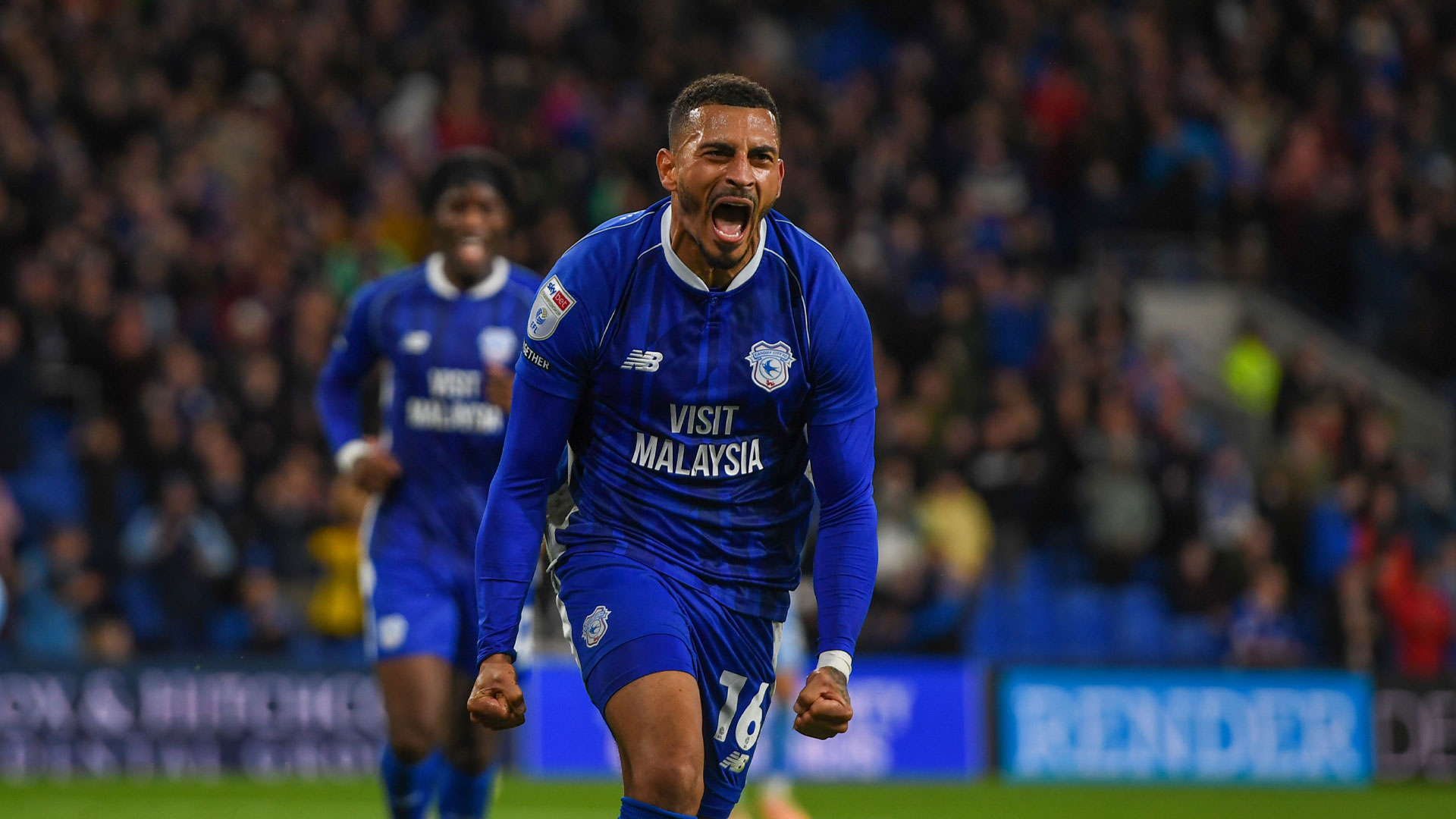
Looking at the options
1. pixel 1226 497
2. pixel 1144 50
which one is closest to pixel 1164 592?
pixel 1226 497

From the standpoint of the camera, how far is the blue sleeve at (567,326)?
16.3 ft

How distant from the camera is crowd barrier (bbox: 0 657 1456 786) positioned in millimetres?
14117

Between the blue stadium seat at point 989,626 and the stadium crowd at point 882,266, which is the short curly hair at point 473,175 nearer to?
the stadium crowd at point 882,266

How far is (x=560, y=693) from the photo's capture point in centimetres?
1465

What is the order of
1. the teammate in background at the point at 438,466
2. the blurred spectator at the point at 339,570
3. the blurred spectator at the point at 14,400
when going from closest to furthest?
the teammate in background at the point at 438,466 < the blurred spectator at the point at 339,570 < the blurred spectator at the point at 14,400

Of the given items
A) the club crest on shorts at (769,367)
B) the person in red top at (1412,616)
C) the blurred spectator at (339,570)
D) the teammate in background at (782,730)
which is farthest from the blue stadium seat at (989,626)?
the club crest on shorts at (769,367)

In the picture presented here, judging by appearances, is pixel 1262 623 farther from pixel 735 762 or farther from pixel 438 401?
pixel 735 762

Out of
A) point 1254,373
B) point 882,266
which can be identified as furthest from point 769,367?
point 1254,373

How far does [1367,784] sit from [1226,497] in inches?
120

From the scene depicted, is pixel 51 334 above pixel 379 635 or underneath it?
above

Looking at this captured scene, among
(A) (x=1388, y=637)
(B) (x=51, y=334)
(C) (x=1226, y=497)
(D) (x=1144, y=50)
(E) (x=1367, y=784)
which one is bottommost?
(E) (x=1367, y=784)

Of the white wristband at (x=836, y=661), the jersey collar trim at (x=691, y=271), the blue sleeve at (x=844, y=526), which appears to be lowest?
the white wristband at (x=836, y=661)

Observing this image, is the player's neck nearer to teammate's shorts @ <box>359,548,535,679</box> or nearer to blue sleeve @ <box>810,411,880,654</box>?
blue sleeve @ <box>810,411,880,654</box>

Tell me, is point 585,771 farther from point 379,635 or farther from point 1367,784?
point 379,635
